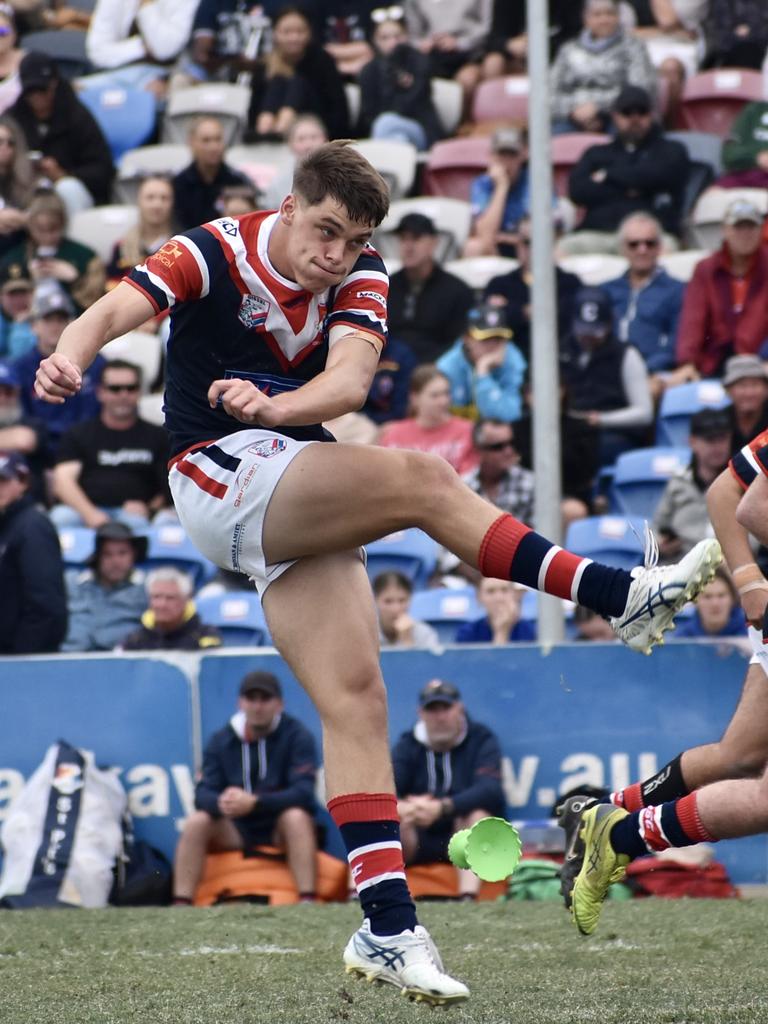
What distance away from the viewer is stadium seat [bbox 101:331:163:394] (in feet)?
40.0

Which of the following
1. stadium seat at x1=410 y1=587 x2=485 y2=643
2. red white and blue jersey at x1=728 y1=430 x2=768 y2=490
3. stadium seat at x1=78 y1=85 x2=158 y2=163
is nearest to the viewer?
red white and blue jersey at x1=728 y1=430 x2=768 y2=490

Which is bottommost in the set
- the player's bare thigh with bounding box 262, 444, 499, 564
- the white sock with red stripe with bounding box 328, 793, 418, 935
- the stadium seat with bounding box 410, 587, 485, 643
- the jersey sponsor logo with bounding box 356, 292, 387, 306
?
the white sock with red stripe with bounding box 328, 793, 418, 935

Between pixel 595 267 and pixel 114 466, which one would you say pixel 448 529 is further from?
pixel 595 267

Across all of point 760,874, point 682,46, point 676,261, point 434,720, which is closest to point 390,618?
point 434,720

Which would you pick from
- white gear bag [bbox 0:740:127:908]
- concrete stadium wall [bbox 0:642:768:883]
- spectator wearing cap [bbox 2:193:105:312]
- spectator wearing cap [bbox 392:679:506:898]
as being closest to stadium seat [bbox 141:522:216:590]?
concrete stadium wall [bbox 0:642:768:883]

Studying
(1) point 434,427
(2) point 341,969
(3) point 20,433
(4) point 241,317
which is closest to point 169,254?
(4) point 241,317

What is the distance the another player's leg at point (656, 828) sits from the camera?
5.39 meters

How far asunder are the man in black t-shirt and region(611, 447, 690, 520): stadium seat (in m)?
2.78

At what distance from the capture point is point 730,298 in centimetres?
1145

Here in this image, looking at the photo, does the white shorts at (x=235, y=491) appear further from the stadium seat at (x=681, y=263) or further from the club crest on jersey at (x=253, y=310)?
the stadium seat at (x=681, y=263)

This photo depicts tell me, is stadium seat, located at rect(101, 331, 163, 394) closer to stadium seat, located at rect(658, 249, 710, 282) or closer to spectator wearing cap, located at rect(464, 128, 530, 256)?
spectator wearing cap, located at rect(464, 128, 530, 256)

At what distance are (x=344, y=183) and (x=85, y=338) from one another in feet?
2.66

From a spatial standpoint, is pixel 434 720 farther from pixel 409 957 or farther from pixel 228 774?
pixel 409 957

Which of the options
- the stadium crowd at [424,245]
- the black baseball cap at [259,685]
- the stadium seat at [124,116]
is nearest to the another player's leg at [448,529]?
the black baseball cap at [259,685]
